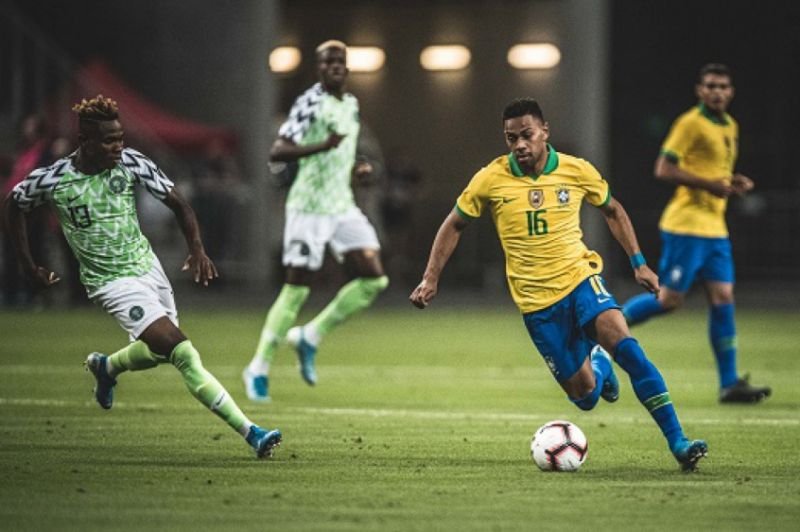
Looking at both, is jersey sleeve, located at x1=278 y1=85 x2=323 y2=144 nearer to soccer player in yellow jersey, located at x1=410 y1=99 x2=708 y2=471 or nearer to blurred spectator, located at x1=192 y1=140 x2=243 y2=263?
soccer player in yellow jersey, located at x1=410 y1=99 x2=708 y2=471

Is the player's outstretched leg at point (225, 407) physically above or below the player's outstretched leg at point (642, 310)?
above

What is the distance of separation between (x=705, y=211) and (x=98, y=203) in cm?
570

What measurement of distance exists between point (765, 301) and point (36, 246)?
1089cm

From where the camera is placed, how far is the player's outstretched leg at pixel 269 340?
13828 millimetres

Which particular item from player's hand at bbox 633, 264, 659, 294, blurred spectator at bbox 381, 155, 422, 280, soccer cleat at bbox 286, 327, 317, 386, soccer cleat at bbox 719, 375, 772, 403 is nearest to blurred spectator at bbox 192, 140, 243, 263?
blurred spectator at bbox 381, 155, 422, 280

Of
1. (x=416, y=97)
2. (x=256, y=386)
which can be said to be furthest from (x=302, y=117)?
(x=416, y=97)

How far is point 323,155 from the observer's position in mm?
14516

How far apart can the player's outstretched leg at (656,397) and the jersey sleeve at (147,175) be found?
9.07 feet

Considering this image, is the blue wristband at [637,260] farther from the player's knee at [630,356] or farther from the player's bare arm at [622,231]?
the player's knee at [630,356]

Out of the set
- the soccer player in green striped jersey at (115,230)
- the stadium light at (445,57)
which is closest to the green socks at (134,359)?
the soccer player in green striped jersey at (115,230)

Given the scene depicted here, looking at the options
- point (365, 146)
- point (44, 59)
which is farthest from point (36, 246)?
point (44, 59)

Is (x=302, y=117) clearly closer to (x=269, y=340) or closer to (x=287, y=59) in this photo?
(x=269, y=340)

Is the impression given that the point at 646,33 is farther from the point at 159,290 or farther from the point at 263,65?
the point at 159,290

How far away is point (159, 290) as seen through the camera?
424 inches
